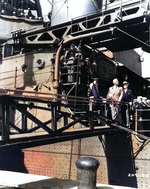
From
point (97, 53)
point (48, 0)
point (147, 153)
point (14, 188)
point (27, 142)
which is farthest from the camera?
point (48, 0)

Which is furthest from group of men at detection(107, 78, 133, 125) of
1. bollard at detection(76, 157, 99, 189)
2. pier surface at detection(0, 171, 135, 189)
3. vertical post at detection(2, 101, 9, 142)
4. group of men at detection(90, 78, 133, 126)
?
vertical post at detection(2, 101, 9, 142)

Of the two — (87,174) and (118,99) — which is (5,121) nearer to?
(87,174)

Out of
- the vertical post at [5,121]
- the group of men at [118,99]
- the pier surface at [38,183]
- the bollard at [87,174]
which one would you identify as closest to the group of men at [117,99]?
the group of men at [118,99]

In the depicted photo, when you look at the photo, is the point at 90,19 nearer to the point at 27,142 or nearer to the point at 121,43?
the point at 121,43

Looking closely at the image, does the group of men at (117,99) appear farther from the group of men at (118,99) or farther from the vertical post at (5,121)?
the vertical post at (5,121)

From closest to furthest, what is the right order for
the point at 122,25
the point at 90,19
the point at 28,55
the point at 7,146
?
1. the point at 7,146
2. the point at 122,25
3. the point at 90,19
4. the point at 28,55

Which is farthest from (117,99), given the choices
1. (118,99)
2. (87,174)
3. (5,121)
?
(5,121)

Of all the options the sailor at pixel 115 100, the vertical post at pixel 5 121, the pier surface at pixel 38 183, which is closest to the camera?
the vertical post at pixel 5 121

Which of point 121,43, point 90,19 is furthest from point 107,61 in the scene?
point 90,19

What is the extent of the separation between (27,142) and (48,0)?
1364cm

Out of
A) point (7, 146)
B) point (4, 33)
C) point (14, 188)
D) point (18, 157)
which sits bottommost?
point (18, 157)

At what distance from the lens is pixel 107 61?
13516mm

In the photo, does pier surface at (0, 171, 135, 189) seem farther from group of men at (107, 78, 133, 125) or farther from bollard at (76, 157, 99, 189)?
group of men at (107, 78, 133, 125)

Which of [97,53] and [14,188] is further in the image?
[97,53]
